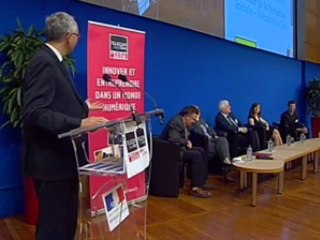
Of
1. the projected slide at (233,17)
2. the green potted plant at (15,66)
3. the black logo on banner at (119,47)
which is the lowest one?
the green potted plant at (15,66)

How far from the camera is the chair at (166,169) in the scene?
408 centimetres

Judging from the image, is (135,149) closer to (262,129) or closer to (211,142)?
(211,142)

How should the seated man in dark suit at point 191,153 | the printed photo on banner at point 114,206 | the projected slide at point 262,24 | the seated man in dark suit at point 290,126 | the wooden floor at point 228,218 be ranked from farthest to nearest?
the seated man in dark suit at point 290,126 → the projected slide at point 262,24 → the seated man in dark suit at point 191,153 → the wooden floor at point 228,218 → the printed photo on banner at point 114,206

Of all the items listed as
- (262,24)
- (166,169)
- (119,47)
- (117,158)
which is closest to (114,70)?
(119,47)

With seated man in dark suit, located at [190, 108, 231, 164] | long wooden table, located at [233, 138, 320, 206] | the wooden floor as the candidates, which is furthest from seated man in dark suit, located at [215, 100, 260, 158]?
the wooden floor

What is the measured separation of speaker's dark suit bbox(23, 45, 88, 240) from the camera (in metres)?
1.51

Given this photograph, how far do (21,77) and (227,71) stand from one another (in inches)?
154

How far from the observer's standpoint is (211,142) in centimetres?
492

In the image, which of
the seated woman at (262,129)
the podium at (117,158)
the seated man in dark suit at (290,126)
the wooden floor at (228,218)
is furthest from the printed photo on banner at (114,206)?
the seated man in dark suit at (290,126)

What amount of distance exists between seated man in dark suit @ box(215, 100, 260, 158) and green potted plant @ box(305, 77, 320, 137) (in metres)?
3.20

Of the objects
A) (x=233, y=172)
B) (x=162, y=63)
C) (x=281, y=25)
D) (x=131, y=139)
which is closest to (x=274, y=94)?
(x=281, y=25)

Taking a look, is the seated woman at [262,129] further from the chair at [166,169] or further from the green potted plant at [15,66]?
the green potted plant at [15,66]

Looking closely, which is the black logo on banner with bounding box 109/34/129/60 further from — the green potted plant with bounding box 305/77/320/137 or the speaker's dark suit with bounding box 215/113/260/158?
the green potted plant with bounding box 305/77/320/137

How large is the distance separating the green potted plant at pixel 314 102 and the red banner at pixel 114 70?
221 inches
